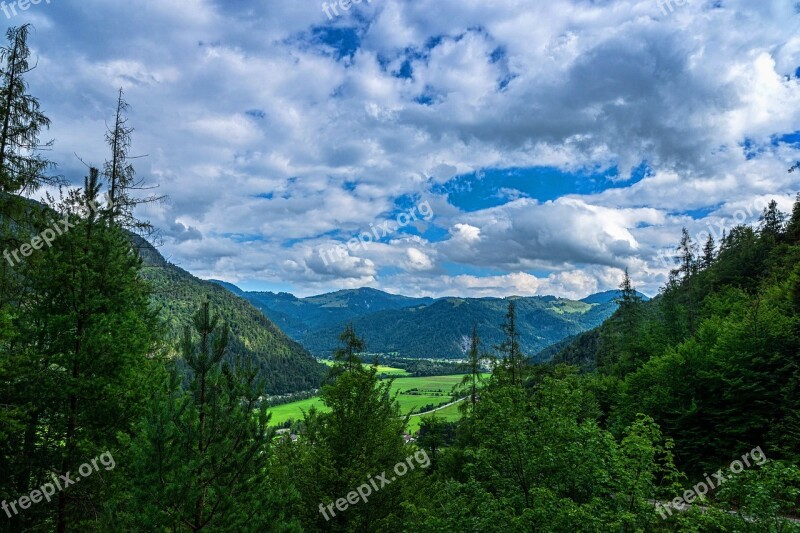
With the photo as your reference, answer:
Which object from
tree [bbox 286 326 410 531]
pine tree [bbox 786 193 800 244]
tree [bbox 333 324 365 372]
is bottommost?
tree [bbox 286 326 410 531]

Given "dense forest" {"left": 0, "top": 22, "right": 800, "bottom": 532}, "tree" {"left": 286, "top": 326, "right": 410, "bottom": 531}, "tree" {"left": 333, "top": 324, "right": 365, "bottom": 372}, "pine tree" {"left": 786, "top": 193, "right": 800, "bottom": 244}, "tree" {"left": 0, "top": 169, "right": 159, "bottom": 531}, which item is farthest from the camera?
"pine tree" {"left": 786, "top": 193, "right": 800, "bottom": 244}

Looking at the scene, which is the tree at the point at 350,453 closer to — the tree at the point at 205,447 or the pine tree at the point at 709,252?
the tree at the point at 205,447

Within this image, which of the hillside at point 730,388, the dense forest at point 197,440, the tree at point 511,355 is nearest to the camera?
the dense forest at point 197,440

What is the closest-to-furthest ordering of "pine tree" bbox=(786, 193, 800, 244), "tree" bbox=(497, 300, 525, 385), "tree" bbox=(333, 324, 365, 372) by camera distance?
"tree" bbox=(333, 324, 365, 372)
"tree" bbox=(497, 300, 525, 385)
"pine tree" bbox=(786, 193, 800, 244)

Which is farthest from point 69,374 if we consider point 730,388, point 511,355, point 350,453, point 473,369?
point 730,388

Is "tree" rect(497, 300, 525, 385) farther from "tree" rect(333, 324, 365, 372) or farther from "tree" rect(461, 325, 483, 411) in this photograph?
"tree" rect(333, 324, 365, 372)

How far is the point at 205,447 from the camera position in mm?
9422

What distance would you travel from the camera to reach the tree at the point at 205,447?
8445 millimetres

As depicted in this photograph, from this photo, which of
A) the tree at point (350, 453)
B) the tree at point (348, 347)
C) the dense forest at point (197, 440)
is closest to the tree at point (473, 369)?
the tree at point (348, 347)

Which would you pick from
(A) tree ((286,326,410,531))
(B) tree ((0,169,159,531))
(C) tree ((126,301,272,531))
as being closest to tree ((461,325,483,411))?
(A) tree ((286,326,410,531))

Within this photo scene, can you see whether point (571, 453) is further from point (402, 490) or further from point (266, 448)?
point (266, 448)

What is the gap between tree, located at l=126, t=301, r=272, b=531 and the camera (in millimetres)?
8445

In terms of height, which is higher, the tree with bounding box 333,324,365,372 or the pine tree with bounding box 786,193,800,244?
the pine tree with bounding box 786,193,800,244

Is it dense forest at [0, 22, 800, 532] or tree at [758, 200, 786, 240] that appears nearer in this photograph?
dense forest at [0, 22, 800, 532]
